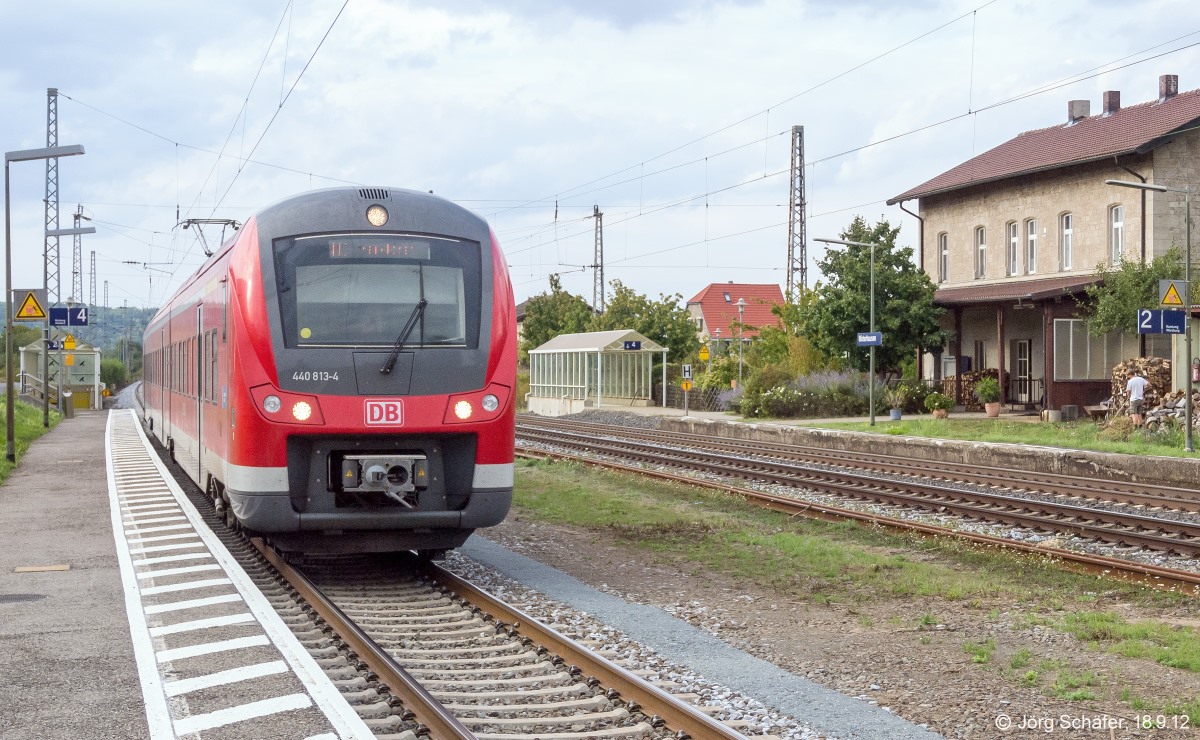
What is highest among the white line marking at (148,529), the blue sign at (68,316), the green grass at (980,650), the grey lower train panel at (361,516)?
the blue sign at (68,316)

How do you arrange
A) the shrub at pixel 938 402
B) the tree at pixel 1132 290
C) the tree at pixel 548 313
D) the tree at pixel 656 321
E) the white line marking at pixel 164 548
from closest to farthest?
1. the white line marking at pixel 164 548
2. the tree at pixel 1132 290
3. the shrub at pixel 938 402
4. the tree at pixel 656 321
5. the tree at pixel 548 313

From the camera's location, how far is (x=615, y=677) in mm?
6902

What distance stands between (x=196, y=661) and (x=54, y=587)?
3476mm

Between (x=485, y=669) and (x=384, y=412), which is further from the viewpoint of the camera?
(x=384, y=412)

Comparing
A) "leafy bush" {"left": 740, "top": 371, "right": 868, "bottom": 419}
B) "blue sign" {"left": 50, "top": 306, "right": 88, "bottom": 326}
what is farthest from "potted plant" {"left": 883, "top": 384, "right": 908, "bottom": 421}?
"blue sign" {"left": 50, "top": 306, "right": 88, "bottom": 326}

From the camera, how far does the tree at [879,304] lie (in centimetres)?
3922

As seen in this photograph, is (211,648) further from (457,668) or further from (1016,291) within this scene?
(1016,291)

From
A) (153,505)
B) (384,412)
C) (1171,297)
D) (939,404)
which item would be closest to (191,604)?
(384,412)

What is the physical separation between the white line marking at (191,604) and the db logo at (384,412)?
1.65 metres

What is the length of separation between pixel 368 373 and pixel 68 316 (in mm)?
29344

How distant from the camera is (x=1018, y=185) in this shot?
40812 millimetres

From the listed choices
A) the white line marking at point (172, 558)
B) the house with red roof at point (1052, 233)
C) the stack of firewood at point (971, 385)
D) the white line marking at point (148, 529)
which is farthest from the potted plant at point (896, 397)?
the white line marking at point (172, 558)

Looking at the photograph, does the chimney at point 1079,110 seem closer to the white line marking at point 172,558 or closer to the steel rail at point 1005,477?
the steel rail at point 1005,477

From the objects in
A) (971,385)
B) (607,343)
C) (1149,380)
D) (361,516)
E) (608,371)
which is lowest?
(361,516)
